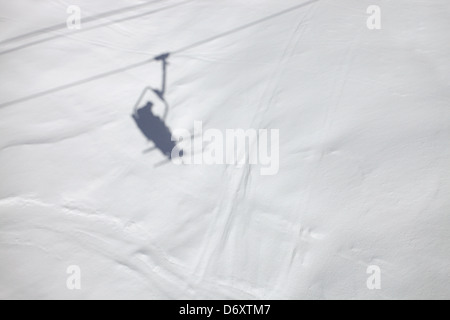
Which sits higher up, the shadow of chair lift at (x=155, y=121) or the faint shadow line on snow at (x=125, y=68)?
the faint shadow line on snow at (x=125, y=68)

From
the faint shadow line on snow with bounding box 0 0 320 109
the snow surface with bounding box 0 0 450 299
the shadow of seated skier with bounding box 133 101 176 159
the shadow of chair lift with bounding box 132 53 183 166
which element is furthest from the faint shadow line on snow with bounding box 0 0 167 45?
the shadow of seated skier with bounding box 133 101 176 159

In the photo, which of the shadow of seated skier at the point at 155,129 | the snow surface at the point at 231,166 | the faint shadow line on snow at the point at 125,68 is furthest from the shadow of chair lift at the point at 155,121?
the faint shadow line on snow at the point at 125,68

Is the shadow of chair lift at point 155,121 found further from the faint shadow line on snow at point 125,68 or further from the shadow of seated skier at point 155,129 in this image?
the faint shadow line on snow at point 125,68

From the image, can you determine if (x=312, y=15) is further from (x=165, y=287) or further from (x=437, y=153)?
(x=165, y=287)

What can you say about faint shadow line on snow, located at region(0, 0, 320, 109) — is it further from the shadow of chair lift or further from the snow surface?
the shadow of chair lift

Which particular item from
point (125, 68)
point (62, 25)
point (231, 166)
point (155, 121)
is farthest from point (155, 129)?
point (62, 25)

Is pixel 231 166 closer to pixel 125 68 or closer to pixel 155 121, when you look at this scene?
pixel 155 121
